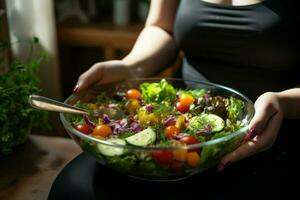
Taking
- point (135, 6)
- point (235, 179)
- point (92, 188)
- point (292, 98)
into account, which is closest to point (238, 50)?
point (292, 98)

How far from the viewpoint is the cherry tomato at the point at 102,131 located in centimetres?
84

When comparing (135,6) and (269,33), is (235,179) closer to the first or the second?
(269,33)

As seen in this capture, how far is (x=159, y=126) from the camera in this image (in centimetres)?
86

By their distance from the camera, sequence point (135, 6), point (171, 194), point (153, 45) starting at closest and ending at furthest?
point (171, 194) < point (153, 45) < point (135, 6)

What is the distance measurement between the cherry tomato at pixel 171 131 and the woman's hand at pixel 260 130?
98 millimetres

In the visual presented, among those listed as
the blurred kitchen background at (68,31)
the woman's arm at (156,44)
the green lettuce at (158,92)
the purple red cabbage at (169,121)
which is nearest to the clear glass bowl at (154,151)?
the purple red cabbage at (169,121)

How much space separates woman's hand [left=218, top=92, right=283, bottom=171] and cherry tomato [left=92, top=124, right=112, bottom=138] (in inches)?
8.3

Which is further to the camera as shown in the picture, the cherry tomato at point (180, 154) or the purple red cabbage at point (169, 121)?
the purple red cabbage at point (169, 121)

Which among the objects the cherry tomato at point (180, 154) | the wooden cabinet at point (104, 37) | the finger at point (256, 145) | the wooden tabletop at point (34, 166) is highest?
the cherry tomato at point (180, 154)

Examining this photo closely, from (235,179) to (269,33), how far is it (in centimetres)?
36

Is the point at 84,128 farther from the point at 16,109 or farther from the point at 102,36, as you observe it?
the point at 102,36

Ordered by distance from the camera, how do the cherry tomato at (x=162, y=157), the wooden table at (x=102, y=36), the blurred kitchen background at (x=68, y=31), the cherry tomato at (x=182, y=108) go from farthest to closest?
the wooden table at (x=102, y=36)
the blurred kitchen background at (x=68, y=31)
the cherry tomato at (x=182, y=108)
the cherry tomato at (x=162, y=157)

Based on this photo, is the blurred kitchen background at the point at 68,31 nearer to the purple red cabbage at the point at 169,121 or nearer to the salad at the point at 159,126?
the salad at the point at 159,126

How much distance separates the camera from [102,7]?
2.03 m
